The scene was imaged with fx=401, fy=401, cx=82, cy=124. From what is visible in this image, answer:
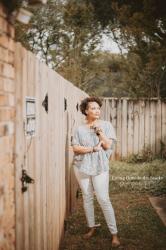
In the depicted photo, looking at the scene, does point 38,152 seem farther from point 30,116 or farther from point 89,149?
point 89,149

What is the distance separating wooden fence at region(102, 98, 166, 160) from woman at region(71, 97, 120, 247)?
6.77 metres

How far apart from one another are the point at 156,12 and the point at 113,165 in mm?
5918

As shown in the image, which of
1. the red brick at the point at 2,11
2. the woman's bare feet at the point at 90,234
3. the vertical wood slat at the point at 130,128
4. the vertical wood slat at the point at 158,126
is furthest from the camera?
the vertical wood slat at the point at 130,128

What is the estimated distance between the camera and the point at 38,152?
3299mm

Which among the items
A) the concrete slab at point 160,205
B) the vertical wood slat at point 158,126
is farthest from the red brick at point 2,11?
the vertical wood slat at point 158,126

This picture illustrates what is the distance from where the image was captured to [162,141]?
1169 centimetres

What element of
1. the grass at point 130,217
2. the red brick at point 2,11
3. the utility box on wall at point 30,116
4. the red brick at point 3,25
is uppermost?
the red brick at point 2,11

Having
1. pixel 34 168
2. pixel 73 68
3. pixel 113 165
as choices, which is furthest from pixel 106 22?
pixel 34 168

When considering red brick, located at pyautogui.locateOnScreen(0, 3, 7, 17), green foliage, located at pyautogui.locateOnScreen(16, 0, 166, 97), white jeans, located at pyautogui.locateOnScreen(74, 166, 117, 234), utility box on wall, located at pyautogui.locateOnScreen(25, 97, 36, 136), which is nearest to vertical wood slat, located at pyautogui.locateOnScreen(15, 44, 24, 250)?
utility box on wall, located at pyautogui.locateOnScreen(25, 97, 36, 136)

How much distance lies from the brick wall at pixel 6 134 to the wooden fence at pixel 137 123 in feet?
30.6

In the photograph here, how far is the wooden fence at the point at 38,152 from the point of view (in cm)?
271

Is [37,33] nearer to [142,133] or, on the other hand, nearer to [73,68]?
[73,68]

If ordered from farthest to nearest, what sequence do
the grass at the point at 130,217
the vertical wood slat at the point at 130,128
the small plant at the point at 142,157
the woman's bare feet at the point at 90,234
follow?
the vertical wood slat at the point at 130,128
the small plant at the point at 142,157
the woman's bare feet at the point at 90,234
the grass at the point at 130,217

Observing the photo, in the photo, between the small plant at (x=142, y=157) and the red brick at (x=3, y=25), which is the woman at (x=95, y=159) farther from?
the small plant at (x=142, y=157)
